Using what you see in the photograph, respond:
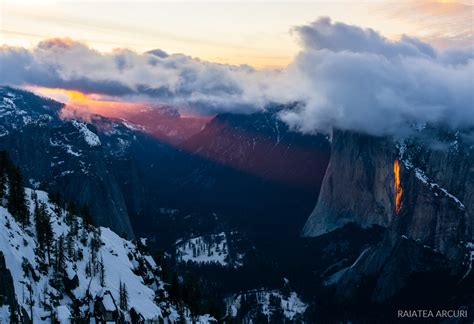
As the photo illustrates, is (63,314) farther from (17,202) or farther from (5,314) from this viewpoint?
(17,202)

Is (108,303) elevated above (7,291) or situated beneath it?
situated beneath

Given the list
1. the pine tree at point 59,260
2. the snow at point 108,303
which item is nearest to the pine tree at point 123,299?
the snow at point 108,303

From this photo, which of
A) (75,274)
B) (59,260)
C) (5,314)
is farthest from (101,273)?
(5,314)

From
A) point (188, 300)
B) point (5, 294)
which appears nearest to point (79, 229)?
point (188, 300)

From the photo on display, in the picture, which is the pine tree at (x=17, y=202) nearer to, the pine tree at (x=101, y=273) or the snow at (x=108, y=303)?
the pine tree at (x=101, y=273)

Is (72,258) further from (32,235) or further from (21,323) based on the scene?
(21,323)

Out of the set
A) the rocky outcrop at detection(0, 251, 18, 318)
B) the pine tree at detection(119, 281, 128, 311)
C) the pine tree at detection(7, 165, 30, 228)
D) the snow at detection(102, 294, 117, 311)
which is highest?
the pine tree at detection(7, 165, 30, 228)

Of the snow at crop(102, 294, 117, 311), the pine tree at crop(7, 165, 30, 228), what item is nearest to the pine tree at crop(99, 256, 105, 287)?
the snow at crop(102, 294, 117, 311)

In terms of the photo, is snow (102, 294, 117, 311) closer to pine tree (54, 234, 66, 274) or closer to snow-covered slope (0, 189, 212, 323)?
snow-covered slope (0, 189, 212, 323)

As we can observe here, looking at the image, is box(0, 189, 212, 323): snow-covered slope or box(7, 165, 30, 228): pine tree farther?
box(7, 165, 30, 228): pine tree
